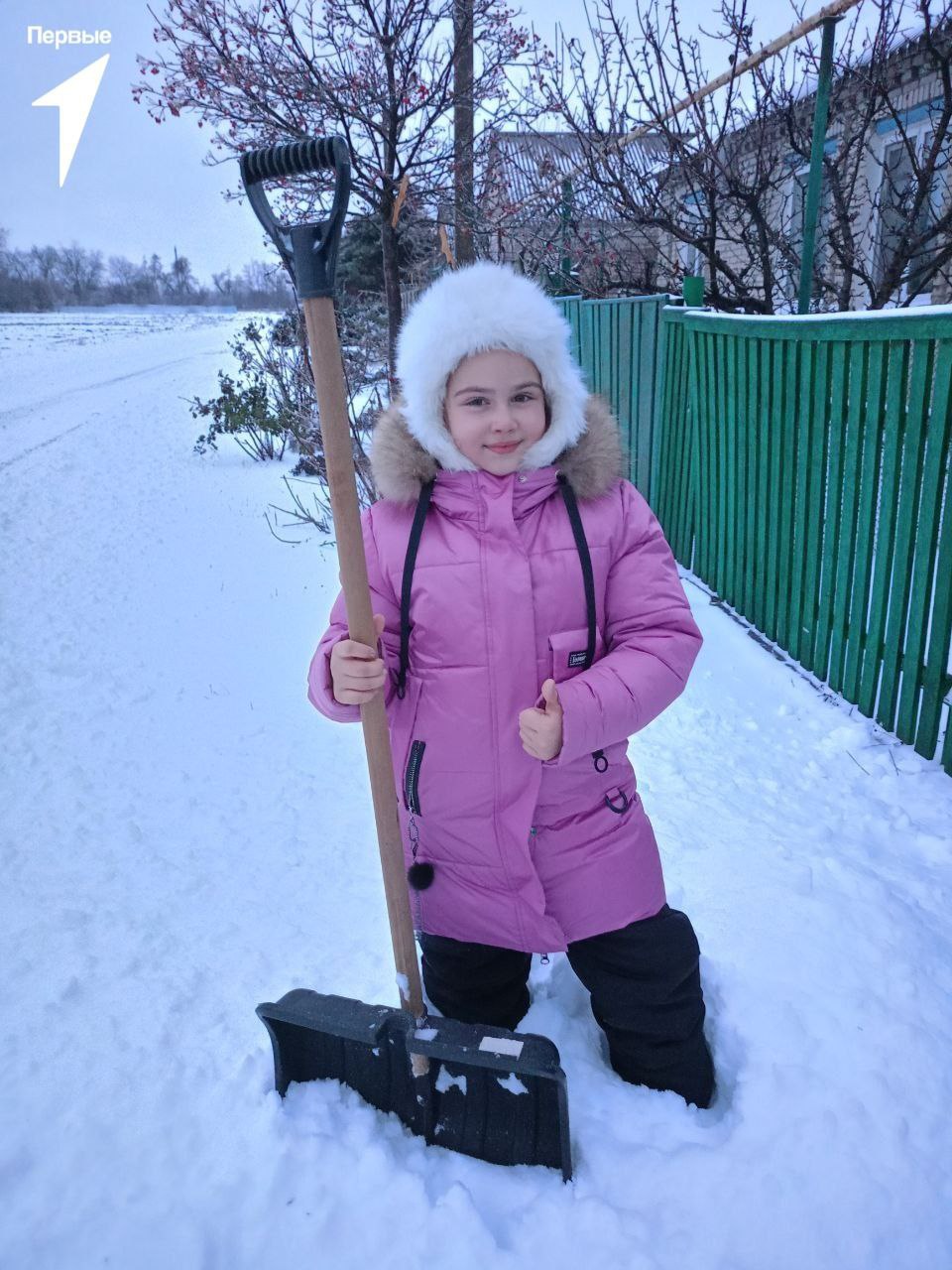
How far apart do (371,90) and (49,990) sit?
4.56 meters

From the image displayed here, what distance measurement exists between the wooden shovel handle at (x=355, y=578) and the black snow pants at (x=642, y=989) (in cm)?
16

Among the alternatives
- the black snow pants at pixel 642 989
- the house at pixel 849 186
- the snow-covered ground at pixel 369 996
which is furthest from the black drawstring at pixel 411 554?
the house at pixel 849 186

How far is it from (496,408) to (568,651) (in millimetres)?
464

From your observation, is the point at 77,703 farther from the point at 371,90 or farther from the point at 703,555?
the point at 371,90

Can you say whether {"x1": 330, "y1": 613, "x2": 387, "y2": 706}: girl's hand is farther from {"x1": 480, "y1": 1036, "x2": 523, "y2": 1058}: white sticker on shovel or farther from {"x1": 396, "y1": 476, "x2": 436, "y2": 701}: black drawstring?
{"x1": 480, "y1": 1036, "x2": 523, "y2": 1058}: white sticker on shovel

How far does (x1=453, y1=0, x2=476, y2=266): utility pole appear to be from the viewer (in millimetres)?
4691

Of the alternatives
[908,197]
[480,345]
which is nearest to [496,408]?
[480,345]

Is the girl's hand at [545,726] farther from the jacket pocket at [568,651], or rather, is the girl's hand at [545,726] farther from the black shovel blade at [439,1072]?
the black shovel blade at [439,1072]

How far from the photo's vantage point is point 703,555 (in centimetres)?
448

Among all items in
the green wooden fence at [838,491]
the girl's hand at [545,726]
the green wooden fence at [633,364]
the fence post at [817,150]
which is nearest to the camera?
the girl's hand at [545,726]

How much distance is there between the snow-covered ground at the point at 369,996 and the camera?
4.76ft

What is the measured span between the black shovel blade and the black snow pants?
0.58 ft

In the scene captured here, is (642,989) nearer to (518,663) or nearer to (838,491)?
(518,663)

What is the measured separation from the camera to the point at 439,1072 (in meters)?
1.60
